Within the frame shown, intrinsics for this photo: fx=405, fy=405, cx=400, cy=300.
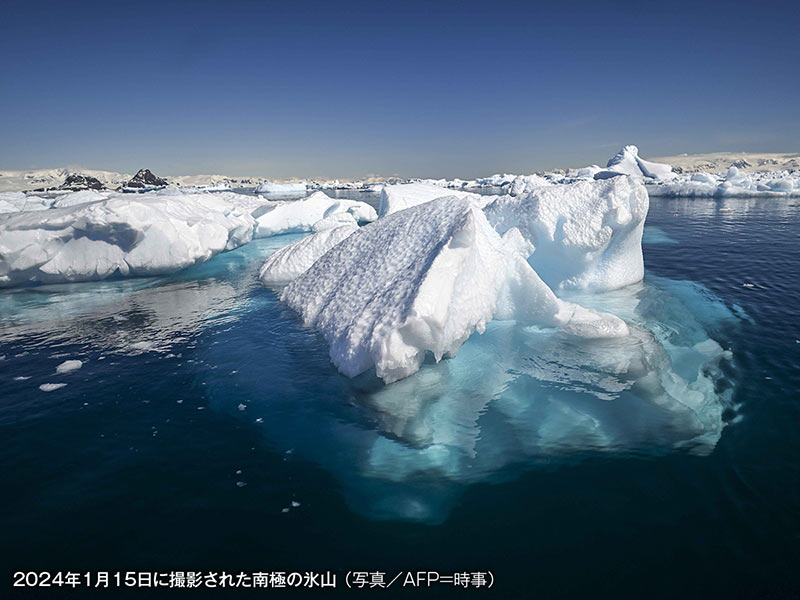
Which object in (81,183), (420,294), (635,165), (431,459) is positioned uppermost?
(81,183)

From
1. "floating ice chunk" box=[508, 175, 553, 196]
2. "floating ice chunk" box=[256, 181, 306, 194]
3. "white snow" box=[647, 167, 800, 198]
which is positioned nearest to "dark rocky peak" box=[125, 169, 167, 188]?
"floating ice chunk" box=[256, 181, 306, 194]

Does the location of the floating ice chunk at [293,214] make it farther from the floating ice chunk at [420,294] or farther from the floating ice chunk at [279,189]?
the floating ice chunk at [279,189]

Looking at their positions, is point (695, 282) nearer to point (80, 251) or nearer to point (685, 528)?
point (685, 528)

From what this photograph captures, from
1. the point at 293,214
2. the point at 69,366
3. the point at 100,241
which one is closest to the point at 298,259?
the point at 100,241

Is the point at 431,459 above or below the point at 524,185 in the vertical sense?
below

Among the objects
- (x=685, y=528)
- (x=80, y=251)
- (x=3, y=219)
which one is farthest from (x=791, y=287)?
(x=3, y=219)

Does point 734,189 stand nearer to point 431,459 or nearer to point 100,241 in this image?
point 431,459

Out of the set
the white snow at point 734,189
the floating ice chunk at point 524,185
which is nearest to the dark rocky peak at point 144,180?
the floating ice chunk at point 524,185
